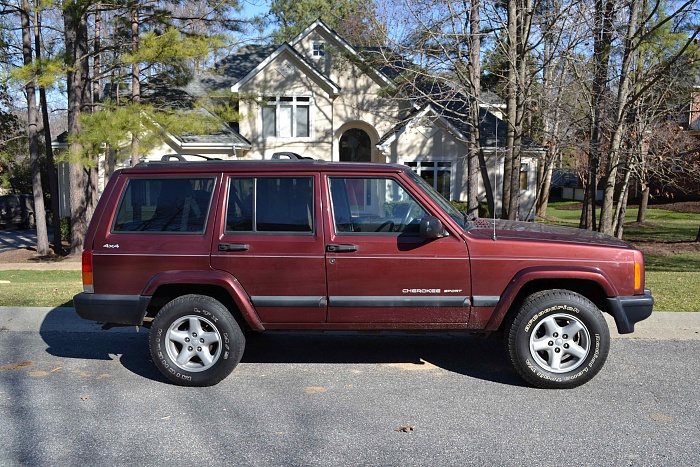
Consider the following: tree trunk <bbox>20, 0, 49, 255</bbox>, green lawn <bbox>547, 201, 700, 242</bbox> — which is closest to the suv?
tree trunk <bbox>20, 0, 49, 255</bbox>

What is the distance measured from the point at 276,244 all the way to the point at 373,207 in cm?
89

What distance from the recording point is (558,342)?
537 centimetres

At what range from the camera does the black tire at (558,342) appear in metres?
5.30

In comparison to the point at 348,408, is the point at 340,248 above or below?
above

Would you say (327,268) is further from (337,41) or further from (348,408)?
(337,41)

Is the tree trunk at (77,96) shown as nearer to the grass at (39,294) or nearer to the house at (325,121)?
the house at (325,121)

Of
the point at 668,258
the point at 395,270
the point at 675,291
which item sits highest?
the point at 395,270

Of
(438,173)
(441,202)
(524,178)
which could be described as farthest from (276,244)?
(524,178)

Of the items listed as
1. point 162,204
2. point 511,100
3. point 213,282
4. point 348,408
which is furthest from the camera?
point 511,100

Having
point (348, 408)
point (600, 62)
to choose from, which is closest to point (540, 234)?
point (348, 408)

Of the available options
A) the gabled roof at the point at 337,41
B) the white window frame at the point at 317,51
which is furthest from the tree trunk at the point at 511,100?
the white window frame at the point at 317,51

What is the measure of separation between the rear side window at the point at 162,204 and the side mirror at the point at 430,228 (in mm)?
1876

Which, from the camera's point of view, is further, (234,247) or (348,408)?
(234,247)

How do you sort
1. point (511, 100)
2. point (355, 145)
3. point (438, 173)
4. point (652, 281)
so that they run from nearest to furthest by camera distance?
1. point (652, 281)
2. point (511, 100)
3. point (438, 173)
4. point (355, 145)
